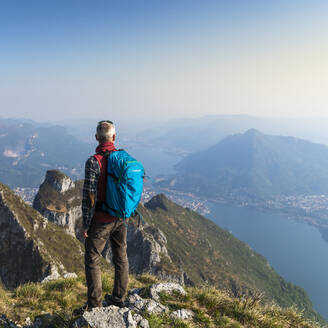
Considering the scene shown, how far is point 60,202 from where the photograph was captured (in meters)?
78.7

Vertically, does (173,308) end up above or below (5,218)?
above

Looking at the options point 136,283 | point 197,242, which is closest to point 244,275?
point 197,242

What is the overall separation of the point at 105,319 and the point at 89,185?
104 inches

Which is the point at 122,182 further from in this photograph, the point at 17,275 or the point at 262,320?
the point at 17,275

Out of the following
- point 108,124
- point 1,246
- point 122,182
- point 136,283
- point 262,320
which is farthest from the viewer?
point 1,246

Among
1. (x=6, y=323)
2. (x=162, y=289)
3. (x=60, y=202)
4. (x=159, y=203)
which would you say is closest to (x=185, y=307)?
(x=162, y=289)

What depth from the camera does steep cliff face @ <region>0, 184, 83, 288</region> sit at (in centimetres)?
4167

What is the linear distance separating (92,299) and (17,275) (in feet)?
162

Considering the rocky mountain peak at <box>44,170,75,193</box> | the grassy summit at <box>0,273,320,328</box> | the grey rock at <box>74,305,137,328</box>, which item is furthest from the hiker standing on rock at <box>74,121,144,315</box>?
the rocky mountain peak at <box>44,170,75,193</box>

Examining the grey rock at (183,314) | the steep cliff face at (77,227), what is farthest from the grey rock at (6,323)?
the steep cliff face at (77,227)

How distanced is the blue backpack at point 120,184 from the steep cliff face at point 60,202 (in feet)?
244

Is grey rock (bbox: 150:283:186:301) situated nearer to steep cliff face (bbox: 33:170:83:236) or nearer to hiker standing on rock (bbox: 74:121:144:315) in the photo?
hiker standing on rock (bbox: 74:121:144:315)

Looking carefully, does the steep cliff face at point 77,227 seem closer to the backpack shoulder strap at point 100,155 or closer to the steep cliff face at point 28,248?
the steep cliff face at point 28,248

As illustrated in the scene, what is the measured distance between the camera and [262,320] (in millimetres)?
5609
